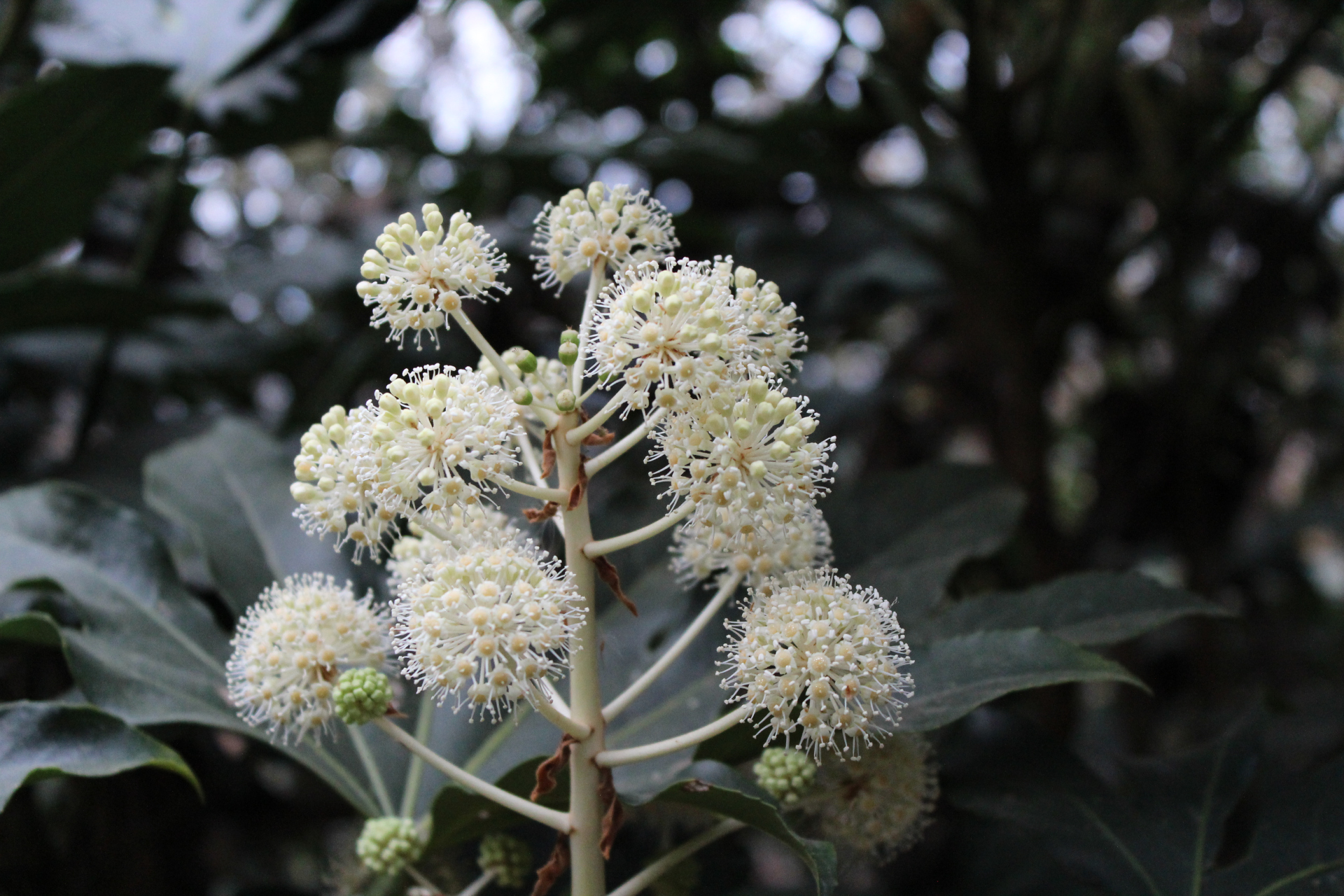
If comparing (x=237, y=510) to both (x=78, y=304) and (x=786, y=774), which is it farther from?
(x=786, y=774)

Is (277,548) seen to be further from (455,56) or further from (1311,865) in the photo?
(455,56)

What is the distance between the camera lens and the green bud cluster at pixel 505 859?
1.11m

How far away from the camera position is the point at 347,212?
131 inches

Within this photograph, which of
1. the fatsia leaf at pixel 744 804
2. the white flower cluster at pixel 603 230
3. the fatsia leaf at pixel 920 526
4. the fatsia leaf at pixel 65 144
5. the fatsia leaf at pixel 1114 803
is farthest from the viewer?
the fatsia leaf at pixel 65 144

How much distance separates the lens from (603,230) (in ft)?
3.37

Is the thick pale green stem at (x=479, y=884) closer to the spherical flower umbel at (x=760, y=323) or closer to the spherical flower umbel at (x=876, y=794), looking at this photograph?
the spherical flower umbel at (x=876, y=794)

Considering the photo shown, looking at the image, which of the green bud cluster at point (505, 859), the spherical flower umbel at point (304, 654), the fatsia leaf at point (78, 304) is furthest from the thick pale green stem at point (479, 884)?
the fatsia leaf at point (78, 304)

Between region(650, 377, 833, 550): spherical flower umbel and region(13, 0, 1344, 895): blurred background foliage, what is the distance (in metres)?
0.54

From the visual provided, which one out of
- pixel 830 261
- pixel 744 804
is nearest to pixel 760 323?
pixel 744 804

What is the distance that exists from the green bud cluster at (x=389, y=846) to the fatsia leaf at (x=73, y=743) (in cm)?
19

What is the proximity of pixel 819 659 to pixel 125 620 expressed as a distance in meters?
0.95

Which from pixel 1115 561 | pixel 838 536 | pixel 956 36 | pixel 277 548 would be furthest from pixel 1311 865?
pixel 956 36

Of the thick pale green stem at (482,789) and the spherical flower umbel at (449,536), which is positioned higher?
the spherical flower umbel at (449,536)

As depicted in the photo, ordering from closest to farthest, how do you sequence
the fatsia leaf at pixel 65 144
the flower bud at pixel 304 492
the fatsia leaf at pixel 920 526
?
the flower bud at pixel 304 492
the fatsia leaf at pixel 920 526
the fatsia leaf at pixel 65 144
